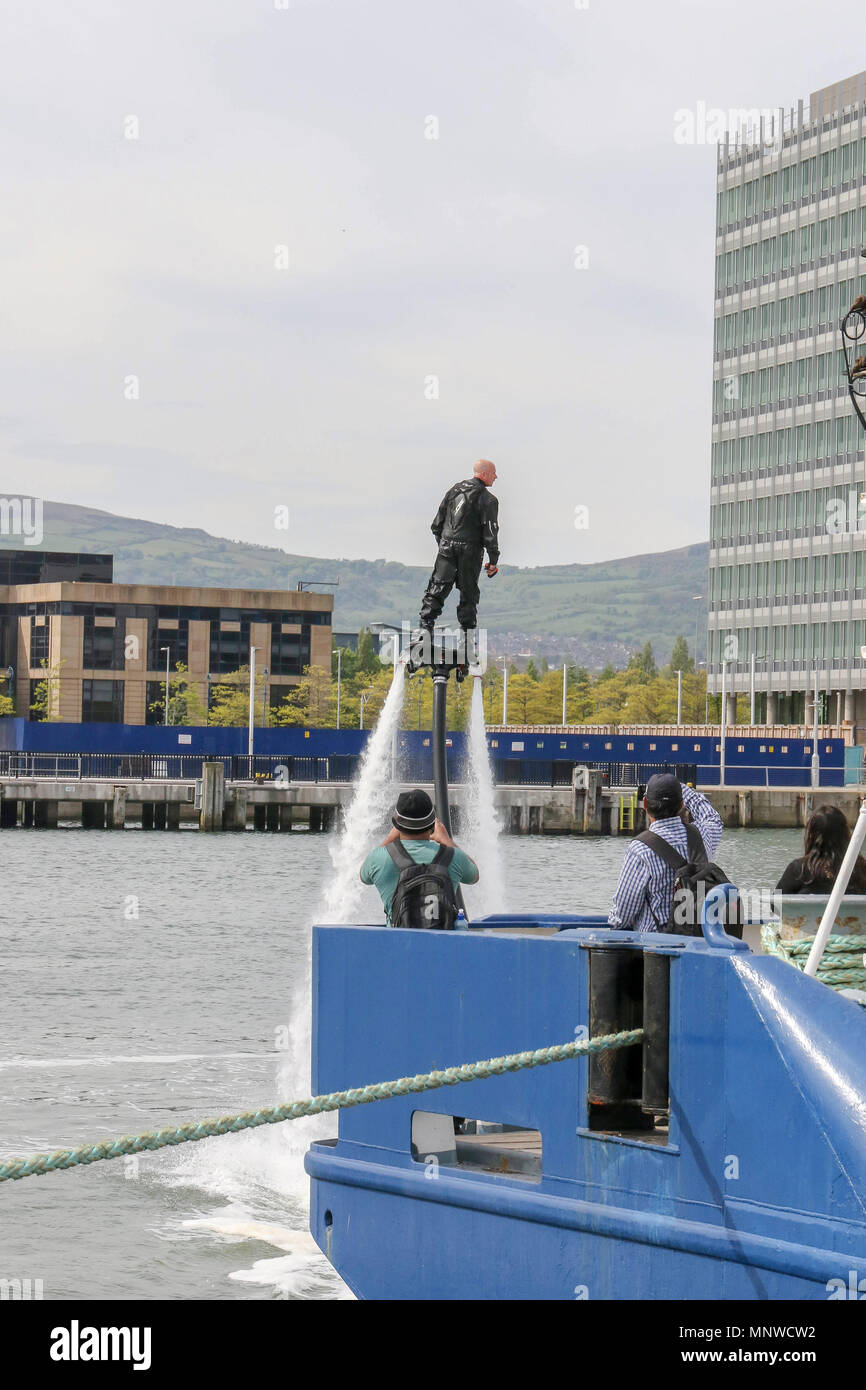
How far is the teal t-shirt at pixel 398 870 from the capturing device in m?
9.32

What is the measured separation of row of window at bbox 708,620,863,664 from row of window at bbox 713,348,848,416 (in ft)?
51.2

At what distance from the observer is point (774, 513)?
132m

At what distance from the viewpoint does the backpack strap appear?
9250 millimetres

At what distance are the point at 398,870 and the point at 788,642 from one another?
4853 inches

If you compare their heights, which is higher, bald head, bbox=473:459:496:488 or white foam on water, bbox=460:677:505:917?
bald head, bbox=473:459:496:488

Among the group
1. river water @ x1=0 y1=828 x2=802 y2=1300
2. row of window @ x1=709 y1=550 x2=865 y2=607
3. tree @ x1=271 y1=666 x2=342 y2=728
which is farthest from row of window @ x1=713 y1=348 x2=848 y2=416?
river water @ x1=0 y1=828 x2=802 y2=1300

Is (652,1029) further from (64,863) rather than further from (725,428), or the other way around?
(725,428)

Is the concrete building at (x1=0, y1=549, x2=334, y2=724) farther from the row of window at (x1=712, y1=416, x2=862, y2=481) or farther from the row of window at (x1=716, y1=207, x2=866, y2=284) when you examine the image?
the row of window at (x1=716, y1=207, x2=866, y2=284)

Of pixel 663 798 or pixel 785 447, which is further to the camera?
pixel 785 447

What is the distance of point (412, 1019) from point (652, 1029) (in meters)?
1.51

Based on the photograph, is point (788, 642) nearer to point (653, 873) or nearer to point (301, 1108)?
point (653, 873)

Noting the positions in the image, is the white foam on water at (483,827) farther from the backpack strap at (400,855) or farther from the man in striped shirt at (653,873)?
the man in striped shirt at (653,873)

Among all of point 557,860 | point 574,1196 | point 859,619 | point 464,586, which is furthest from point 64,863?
point 859,619

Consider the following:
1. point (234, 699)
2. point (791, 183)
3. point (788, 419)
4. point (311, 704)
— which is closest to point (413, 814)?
point (788, 419)
